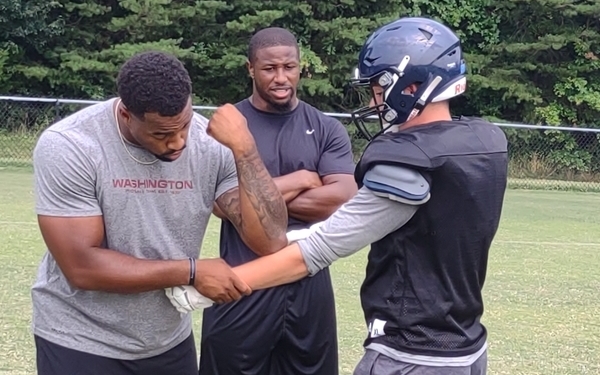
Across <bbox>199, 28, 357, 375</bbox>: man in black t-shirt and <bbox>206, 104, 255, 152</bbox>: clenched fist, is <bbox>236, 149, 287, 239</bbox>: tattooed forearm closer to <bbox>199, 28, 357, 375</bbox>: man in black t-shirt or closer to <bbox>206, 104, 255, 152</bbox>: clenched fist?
<bbox>206, 104, 255, 152</bbox>: clenched fist

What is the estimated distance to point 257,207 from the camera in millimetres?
3475

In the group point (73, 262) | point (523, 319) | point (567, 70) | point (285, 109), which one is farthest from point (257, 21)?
point (73, 262)

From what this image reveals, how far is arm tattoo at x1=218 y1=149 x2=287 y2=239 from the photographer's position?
340 centimetres

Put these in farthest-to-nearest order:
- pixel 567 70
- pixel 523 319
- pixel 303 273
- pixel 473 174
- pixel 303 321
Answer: pixel 567 70 < pixel 523 319 < pixel 303 321 < pixel 303 273 < pixel 473 174

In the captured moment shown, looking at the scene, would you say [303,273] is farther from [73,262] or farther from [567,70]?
[567,70]

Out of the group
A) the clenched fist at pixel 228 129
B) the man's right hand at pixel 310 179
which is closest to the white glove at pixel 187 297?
the clenched fist at pixel 228 129

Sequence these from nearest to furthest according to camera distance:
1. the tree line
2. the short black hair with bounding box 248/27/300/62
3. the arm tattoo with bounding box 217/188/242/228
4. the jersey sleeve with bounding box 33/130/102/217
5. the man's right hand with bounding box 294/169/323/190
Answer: the jersey sleeve with bounding box 33/130/102/217, the arm tattoo with bounding box 217/188/242/228, the man's right hand with bounding box 294/169/323/190, the short black hair with bounding box 248/27/300/62, the tree line

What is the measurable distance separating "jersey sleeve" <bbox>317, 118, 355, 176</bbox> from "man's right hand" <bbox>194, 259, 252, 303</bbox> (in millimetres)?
1406

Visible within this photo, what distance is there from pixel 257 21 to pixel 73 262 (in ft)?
72.2

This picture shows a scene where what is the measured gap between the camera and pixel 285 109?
183 inches

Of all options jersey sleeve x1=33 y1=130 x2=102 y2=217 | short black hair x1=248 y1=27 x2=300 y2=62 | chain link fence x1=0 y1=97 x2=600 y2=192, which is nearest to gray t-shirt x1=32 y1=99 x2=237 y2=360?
jersey sleeve x1=33 y1=130 x2=102 y2=217

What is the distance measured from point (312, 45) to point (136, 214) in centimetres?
2334

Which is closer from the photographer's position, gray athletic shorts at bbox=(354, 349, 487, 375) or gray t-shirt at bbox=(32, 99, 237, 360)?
gray athletic shorts at bbox=(354, 349, 487, 375)

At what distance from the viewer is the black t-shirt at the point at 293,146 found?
Result: 177 inches
